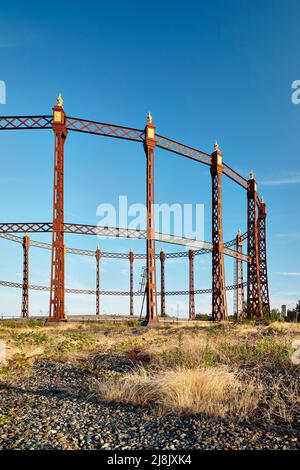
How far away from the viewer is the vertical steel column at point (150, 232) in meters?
21.8

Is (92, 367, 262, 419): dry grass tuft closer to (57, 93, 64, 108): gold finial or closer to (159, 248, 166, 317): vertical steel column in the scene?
(57, 93, 64, 108): gold finial

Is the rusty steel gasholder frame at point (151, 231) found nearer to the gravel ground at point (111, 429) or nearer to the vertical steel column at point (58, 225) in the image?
the vertical steel column at point (58, 225)

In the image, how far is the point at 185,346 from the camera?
8.77 metres

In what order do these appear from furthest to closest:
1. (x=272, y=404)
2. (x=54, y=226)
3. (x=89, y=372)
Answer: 1. (x=54, y=226)
2. (x=89, y=372)
3. (x=272, y=404)

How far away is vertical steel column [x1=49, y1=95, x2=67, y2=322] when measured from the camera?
68.5ft

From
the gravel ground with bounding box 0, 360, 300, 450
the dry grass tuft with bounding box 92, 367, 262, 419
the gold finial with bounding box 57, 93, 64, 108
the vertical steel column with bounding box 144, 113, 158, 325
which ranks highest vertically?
the gold finial with bounding box 57, 93, 64, 108

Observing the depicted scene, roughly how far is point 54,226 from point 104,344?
9958mm

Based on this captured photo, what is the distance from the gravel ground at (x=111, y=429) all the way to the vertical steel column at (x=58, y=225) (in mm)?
15094

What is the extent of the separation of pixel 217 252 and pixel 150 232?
6069 millimetres

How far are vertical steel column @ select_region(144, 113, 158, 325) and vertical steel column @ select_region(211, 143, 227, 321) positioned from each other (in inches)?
228

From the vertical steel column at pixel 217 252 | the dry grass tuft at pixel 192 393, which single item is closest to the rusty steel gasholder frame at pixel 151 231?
the vertical steel column at pixel 217 252

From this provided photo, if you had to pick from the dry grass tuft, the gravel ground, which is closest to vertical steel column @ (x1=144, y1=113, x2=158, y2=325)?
the dry grass tuft
